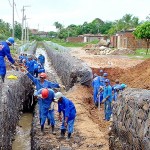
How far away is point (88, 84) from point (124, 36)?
38.9 metres

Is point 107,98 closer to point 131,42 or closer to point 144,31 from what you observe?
point 144,31

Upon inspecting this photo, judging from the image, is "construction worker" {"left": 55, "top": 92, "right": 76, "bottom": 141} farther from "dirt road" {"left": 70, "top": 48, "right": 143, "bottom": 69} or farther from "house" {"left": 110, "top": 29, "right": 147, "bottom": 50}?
"house" {"left": 110, "top": 29, "right": 147, "bottom": 50}

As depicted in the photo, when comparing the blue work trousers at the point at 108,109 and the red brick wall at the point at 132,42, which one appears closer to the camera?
the blue work trousers at the point at 108,109

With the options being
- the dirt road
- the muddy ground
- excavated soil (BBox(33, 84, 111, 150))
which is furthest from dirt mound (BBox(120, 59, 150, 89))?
the dirt road

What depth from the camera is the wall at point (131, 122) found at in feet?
24.5

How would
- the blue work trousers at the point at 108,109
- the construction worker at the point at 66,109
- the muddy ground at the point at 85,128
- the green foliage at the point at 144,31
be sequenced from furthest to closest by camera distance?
1. the green foliage at the point at 144,31
2. the blue work trousers at the point at 108,109
3. the muddy ground at the point at 85,128
4. the construction worker at the point at 66,109

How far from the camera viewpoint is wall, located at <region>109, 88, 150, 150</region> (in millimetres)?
7464

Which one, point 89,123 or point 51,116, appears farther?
point 89,123

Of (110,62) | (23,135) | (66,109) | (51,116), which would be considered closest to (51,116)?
(51,116)

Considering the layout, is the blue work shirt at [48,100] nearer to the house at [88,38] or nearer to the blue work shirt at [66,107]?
the blue work shirt at [66,107]

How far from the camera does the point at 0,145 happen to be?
882 cm

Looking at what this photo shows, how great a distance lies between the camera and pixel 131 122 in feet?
27.6

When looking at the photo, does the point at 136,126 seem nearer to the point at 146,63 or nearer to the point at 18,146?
the point at 18,146

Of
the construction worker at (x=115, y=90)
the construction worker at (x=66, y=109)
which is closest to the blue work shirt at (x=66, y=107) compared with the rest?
the construction worker at (x=66, y=109)
